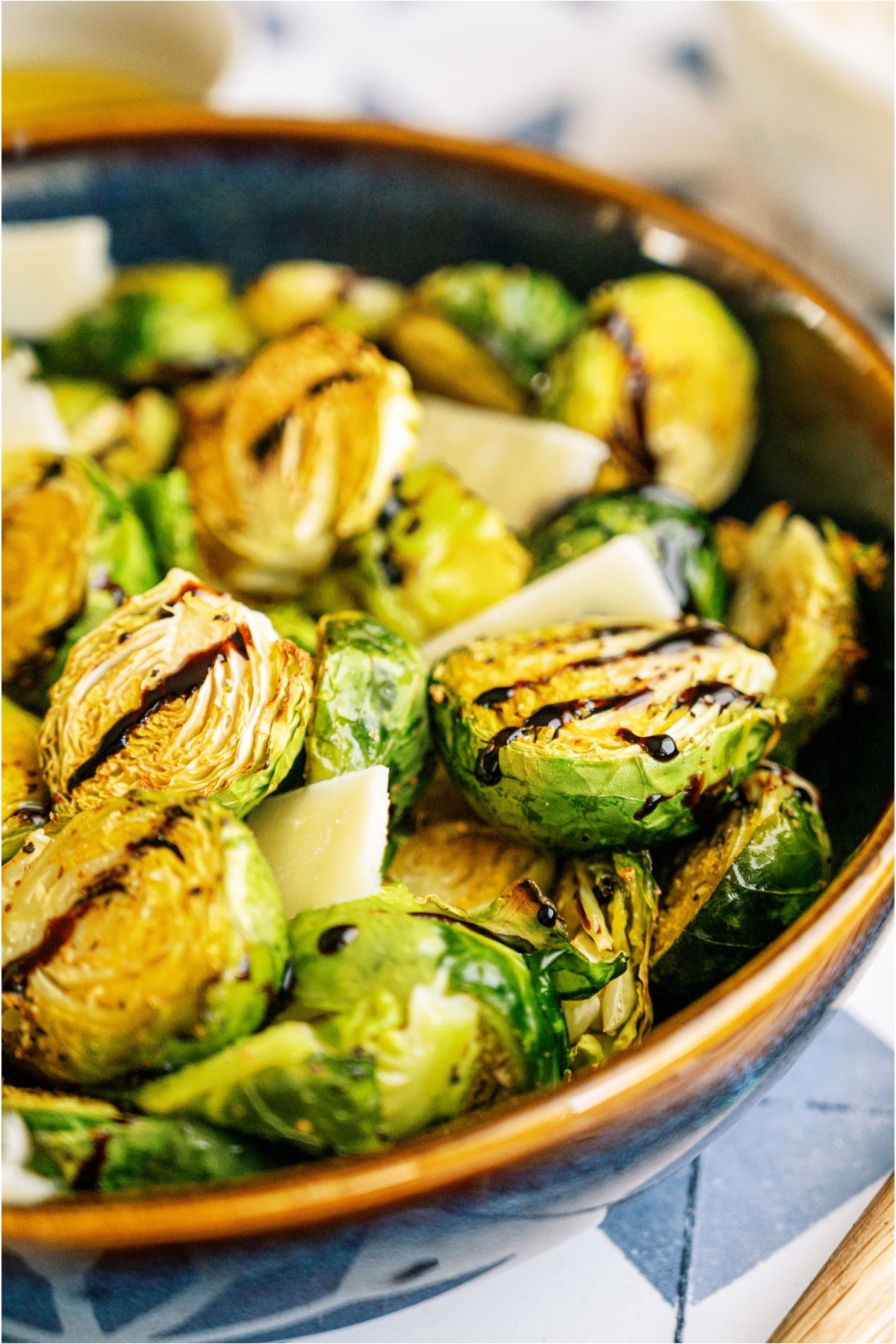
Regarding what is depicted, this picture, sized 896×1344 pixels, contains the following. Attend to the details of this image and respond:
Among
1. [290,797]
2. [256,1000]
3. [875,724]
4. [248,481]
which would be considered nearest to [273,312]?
[248,481]

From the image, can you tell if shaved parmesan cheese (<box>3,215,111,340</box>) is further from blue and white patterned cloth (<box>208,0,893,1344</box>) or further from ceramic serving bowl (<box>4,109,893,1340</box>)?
blue and white patterned cloth (<box>208,0,893,1344</box>)

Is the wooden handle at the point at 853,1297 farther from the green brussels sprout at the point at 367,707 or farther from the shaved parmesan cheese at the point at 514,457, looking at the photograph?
the shaved parmesan cheese at the point at 514,457

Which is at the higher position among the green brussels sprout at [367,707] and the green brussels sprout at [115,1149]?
the green brussels sprout at [367,707]

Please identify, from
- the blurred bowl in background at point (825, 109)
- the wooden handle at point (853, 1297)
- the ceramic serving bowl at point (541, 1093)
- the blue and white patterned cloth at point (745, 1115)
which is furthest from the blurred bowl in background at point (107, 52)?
the wooden handle at point (853, 1297)

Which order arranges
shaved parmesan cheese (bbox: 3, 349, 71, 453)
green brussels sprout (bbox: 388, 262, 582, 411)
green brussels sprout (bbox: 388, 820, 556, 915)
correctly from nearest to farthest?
green brussels sprout (bbox: 388, 820, 556, 915), shaved parmesan cheese (bbox: 3, 349, 71, 453), green brussels sprout (bbox: 388, 262, 582, 411)

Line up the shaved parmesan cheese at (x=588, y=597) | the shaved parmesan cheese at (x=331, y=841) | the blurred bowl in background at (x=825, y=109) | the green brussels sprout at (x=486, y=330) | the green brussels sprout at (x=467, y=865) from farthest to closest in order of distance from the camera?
the blurred bowl in background at (x=825, y=109) → the green brussels sprout at (x=486, y=330) → the shaved parmesan cheese at (x=588, y=597) → the green brussels sprout at (x=467, y=865) → the shaved parmesan cheese at (x=331, y=841)

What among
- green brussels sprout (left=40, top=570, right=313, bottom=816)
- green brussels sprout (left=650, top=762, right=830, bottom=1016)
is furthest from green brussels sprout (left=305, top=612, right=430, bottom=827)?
green brussels sprout (left=650, top=762, right=830, bottom=1016)
